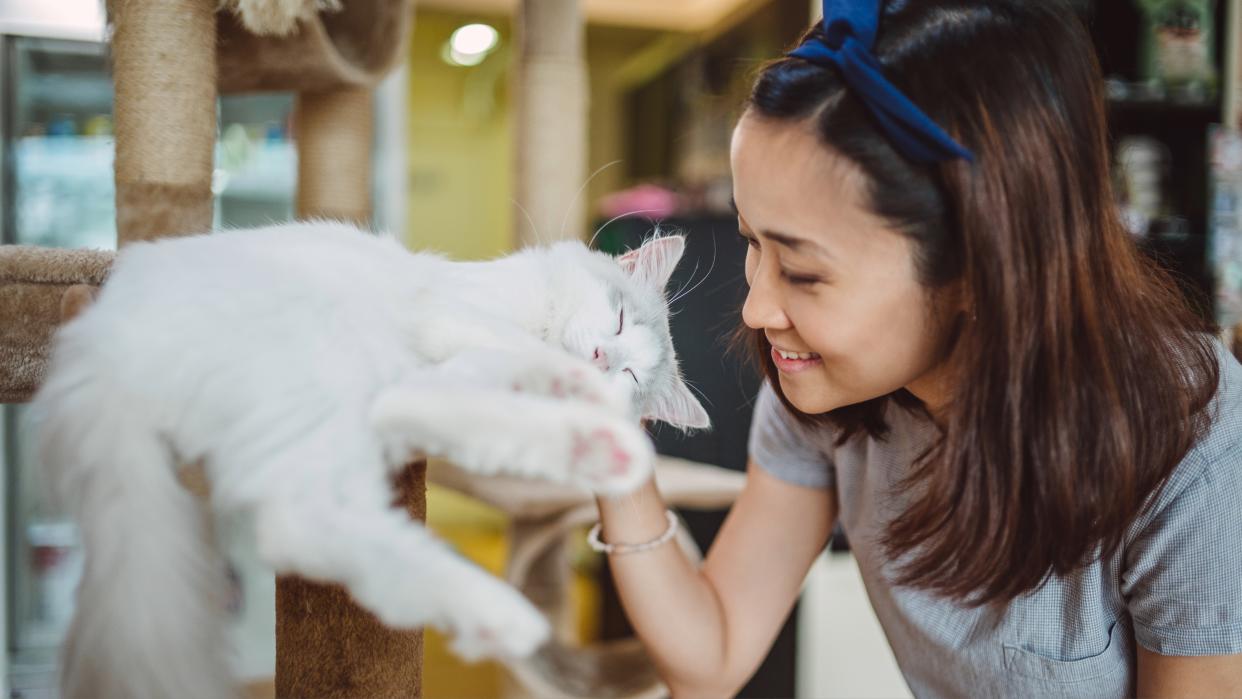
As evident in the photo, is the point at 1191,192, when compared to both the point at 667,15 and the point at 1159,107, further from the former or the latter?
the point at 667,15

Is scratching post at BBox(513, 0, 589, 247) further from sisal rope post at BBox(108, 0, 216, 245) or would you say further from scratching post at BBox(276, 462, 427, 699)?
scratching post at BBox(276, 462, 427, 699)

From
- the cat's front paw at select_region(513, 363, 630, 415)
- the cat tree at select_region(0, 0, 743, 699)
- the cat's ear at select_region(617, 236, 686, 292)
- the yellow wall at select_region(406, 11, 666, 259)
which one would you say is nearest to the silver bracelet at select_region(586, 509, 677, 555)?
the cat tree at select_region(0, 0, 743, 699)

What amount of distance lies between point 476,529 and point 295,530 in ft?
11.9

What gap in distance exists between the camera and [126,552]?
1.36ft

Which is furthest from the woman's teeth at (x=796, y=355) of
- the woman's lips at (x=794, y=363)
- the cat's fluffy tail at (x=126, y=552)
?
the cat's fluffy tail at (x=126, y=552)

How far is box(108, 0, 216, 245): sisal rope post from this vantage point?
74 cm

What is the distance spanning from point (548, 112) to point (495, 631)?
3.39ft

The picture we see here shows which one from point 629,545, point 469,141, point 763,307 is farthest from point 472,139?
point 763,307

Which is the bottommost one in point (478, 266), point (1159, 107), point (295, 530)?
point (295, 530)

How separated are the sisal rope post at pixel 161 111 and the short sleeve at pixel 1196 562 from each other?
2.98 feet

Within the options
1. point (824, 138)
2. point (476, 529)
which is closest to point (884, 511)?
point (824, 138)

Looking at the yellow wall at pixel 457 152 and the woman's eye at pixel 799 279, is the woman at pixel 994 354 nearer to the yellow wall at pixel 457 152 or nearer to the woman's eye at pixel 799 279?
the woman's eye at pixel 799 279

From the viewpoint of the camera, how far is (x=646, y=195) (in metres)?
2.82

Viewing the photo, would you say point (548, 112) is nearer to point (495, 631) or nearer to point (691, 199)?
point (495, 631)
